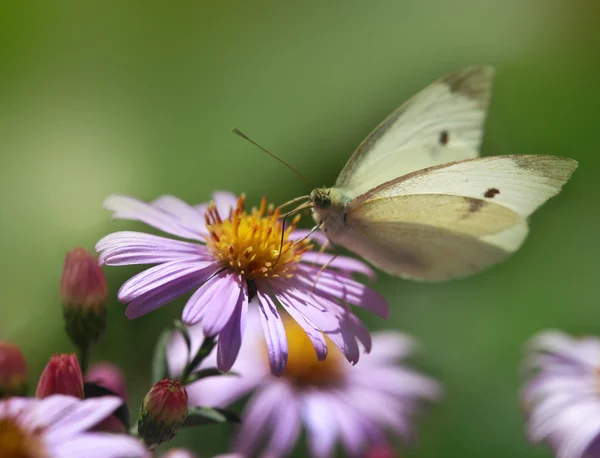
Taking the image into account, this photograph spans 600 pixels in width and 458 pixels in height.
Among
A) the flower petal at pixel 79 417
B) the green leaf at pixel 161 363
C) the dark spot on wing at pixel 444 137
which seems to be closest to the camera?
the flower petal at pixel 79 417

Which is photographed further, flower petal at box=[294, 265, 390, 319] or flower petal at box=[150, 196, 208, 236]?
flower petal at box=[150, 196, 208, 236]

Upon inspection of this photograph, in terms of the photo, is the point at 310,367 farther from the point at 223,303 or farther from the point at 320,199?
the point at 223,303

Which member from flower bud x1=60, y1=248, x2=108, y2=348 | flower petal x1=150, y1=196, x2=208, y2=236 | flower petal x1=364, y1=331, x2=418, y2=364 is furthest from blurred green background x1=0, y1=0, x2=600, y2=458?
flower bud x1=60, y1=248, x2=108, y2=348

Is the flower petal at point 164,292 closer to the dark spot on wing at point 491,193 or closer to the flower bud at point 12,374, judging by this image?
the flower bud at point 12,374

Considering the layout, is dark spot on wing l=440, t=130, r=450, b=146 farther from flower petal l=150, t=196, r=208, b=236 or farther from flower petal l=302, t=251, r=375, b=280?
flower petal l=150, t=196, r=208, b=236

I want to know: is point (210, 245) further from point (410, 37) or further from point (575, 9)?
point (575, 9)

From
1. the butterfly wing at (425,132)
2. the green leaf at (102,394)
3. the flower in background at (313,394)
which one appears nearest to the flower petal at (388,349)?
the flower in background at (313,394)
